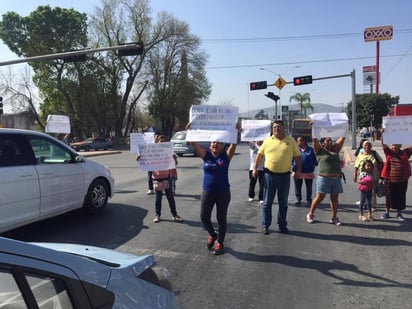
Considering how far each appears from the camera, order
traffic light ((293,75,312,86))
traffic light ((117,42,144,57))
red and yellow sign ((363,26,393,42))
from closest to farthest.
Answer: traffic light ((117,42,144,57)) → traffic light ((293,75,312,86)) → red and yellow sign ((363,26,393,42))

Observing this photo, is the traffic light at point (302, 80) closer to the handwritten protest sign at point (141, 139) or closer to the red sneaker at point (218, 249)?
the handwritten protest sign at point (141, 139)

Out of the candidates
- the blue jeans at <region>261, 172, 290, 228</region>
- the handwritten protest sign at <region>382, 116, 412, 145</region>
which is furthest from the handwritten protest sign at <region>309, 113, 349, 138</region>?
the blue jeans at <region>261, 172, 290, 228</region>

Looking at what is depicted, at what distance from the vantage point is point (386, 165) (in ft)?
24.5

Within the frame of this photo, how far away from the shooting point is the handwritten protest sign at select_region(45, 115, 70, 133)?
13.8 m

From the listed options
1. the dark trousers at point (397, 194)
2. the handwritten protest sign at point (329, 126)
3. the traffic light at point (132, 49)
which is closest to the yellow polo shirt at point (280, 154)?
the handwritten protest sign at point (329, 126)

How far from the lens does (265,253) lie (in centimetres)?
551

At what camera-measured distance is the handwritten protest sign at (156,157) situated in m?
7.45

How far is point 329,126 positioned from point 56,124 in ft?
33.7

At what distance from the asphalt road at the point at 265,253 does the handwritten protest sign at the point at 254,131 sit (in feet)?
5.21

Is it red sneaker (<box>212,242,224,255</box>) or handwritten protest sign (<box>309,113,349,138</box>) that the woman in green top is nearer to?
handwritten protest sign (<box>309,113,349,138</box>)

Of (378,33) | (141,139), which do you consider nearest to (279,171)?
(141,139)

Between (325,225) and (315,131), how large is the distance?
1.73m

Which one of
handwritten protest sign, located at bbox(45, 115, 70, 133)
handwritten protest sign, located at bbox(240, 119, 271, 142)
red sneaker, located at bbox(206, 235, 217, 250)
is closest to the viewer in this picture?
red sneaker, located at bbox(206, 235, 217, 250)

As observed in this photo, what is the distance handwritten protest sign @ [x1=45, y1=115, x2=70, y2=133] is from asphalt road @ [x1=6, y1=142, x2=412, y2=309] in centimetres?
631
